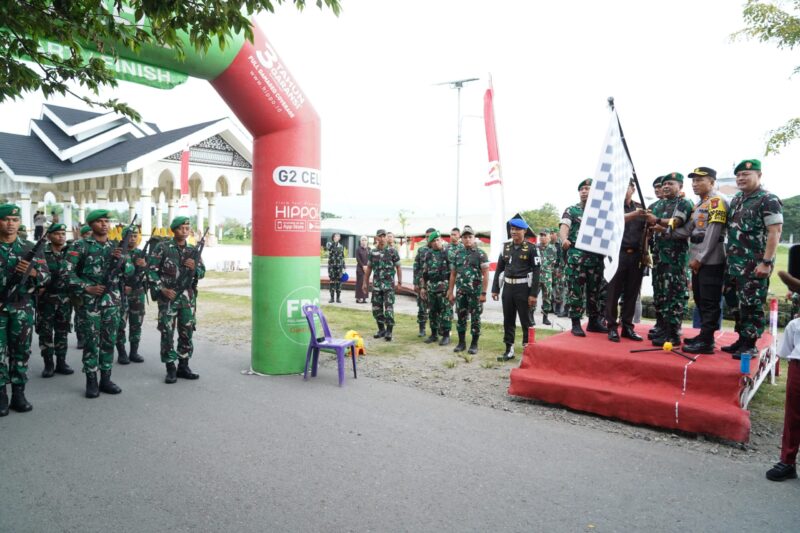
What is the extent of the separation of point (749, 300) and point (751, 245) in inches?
21.1

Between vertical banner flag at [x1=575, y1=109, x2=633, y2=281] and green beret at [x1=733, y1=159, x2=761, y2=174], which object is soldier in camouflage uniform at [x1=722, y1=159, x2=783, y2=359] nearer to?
green beret at [x1=733, y1=159, x2=761, y2=174]

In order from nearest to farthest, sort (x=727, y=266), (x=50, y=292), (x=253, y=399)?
(x=727, y=266) → (x=253, y=399) → (x=50, y=292)

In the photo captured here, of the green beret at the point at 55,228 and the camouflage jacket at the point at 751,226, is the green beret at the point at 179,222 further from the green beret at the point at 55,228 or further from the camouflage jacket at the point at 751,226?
the camouflage jacket at the point at 751,226

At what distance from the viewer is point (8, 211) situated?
513 centimetres

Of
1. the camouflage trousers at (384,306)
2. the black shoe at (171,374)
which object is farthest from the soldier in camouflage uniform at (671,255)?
the black shoe at (171,374)

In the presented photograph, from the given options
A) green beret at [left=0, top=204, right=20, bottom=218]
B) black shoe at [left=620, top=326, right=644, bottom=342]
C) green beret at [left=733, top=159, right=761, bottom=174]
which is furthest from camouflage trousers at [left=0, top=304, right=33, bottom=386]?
green beret at [left=733, top=159, right=761, bottom=174]

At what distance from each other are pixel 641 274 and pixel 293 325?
439 cm

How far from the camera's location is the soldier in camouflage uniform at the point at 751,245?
4.84 metres

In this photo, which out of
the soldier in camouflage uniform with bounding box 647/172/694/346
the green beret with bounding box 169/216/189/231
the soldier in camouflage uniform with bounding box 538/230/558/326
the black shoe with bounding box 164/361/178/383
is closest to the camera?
the soldier in camouflage uniform with bounding box 647/172/694/346

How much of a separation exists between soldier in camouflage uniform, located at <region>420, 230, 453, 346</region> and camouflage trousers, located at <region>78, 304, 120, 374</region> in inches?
198

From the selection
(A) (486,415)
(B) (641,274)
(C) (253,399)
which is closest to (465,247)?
(B) (641,274)

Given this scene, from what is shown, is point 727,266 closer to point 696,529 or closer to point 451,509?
point 696,529

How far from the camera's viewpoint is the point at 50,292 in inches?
259

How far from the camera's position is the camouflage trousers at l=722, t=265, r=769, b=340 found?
4.95 meters
